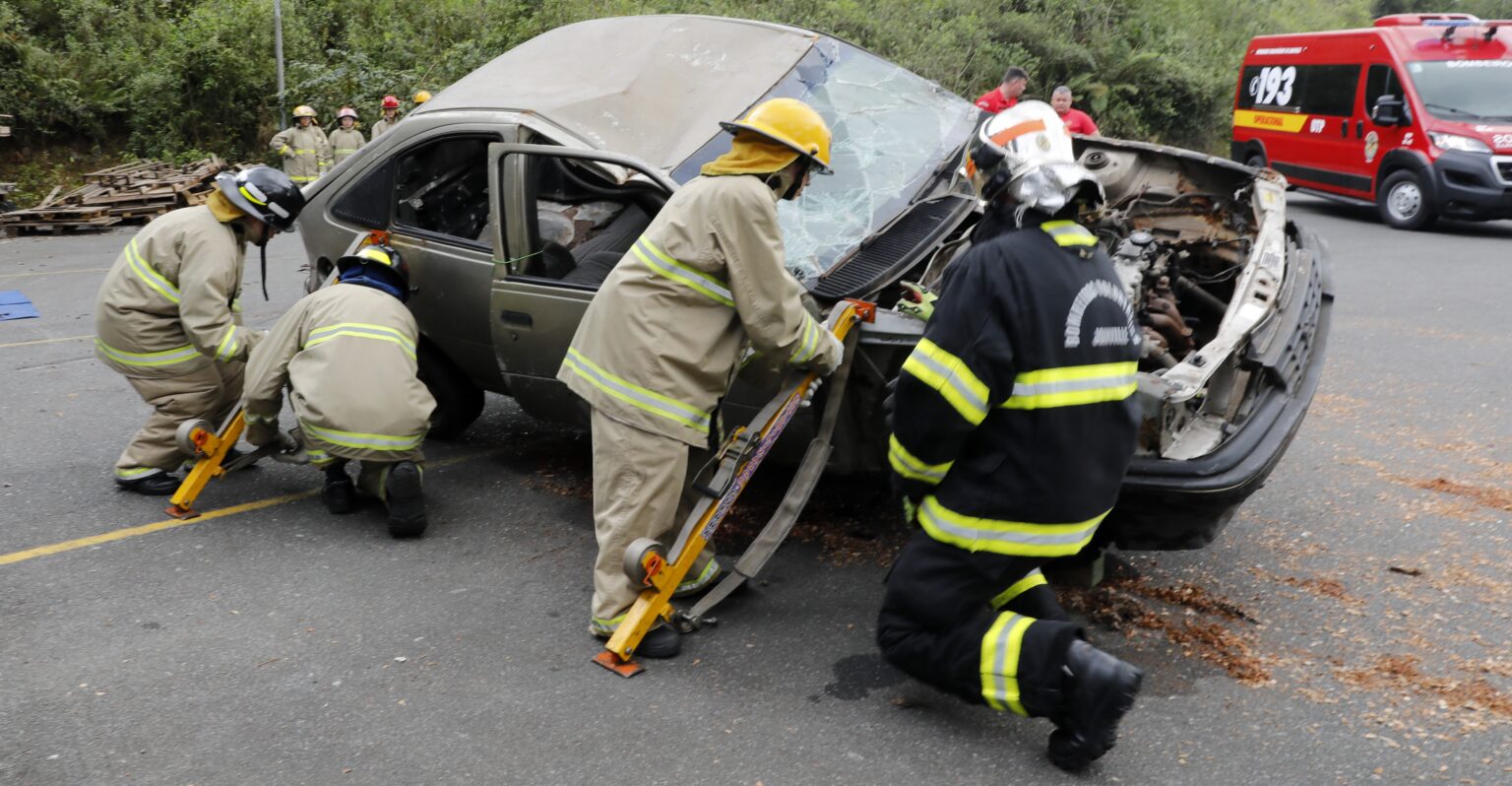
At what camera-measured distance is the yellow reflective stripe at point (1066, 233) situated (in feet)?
10.1

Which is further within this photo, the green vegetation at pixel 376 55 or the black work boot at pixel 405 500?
the green vegetation at pixel 376 55

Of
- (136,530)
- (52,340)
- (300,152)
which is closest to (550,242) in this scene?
(136,530)

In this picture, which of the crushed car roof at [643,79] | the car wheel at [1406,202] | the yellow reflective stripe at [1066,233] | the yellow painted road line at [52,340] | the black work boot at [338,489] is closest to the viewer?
the yellow reflective stripe at [1066,233]

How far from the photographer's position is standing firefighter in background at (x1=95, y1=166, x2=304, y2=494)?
4.97 m

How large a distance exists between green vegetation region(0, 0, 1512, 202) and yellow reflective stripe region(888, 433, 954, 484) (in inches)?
617

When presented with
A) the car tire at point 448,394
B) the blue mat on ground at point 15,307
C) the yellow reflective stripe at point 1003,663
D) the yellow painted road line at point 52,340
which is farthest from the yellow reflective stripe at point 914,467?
the blue mat on ground at point 15,307

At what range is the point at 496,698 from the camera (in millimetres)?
3549

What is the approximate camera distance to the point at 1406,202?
13070 millimetres

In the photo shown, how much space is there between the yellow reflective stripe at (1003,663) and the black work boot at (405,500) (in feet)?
8.23

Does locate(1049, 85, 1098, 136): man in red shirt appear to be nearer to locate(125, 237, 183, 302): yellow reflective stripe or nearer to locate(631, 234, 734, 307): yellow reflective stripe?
locate(631, 234, 734, 307): yellow reflective stripe

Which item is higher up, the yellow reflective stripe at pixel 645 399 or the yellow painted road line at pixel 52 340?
the yellow reflective stripe at pixel 645 399

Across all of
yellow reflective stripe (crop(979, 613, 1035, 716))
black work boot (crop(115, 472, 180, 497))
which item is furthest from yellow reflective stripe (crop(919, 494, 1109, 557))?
black work boot (crop(115, 472, 180, 497))

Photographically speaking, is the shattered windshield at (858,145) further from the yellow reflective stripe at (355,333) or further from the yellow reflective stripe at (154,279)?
the yellow reflective stripe at (154,279)

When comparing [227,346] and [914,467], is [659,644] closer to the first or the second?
[914,467]
